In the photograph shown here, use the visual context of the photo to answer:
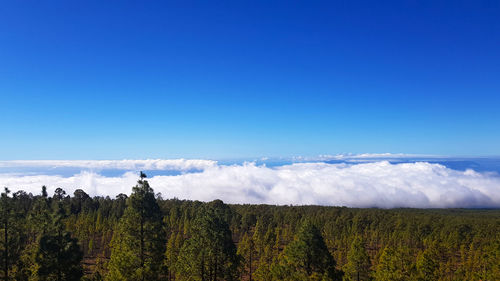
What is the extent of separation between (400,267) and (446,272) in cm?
6303

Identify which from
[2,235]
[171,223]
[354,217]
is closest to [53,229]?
[2,235]

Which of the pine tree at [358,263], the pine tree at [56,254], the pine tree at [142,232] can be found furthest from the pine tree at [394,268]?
the pine tree at [56,254]

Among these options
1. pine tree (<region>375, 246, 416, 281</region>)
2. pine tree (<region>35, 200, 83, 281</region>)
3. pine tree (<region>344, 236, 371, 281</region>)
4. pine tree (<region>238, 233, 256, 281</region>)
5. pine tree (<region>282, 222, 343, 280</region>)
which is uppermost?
pine tree (<region>35, 200, 83, 281</region>)

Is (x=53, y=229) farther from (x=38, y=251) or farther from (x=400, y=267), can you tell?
(x=400, y=267)

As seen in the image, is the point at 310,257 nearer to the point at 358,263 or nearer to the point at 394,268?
the point at 394,268

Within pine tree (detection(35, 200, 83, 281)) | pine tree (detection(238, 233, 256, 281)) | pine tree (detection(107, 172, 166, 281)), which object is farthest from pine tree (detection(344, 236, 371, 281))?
pine tree (detection(35, 200, 83, 281))

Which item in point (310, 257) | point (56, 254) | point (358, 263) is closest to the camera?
point (56, 254)

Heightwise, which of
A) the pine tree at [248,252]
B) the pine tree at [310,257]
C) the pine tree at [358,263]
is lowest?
the pine tree at [248,252]

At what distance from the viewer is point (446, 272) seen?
81.7m

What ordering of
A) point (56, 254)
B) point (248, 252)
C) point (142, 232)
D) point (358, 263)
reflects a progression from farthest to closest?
point (248, 252) < point (358, 263) < point (142, 232) < point (56, 254)

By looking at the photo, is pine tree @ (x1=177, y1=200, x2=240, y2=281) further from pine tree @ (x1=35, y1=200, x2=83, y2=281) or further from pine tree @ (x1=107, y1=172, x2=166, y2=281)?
pine tree @ (x1=35, y1=200, x2=83, y2=281)

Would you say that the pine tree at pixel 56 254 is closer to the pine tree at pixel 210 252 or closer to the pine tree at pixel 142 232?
the pine tree at pixel 142 232

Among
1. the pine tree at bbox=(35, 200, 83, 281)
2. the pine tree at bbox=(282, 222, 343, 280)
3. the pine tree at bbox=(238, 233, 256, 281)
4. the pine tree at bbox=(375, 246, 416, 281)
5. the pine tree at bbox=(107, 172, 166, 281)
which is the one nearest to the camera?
the pine tree at bbox=(35, 200, 83, 281)

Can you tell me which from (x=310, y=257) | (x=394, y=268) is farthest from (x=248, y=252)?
(x=310, y=257)
